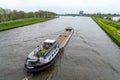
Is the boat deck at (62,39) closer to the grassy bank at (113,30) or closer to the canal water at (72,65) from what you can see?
the canal water at (72,65)

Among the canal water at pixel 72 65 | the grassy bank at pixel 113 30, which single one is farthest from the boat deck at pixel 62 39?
the grassy bank at pixel 113 30

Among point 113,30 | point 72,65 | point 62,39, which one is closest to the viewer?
point 72,65

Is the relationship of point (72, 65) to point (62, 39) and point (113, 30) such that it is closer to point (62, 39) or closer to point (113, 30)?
point (62, 39)

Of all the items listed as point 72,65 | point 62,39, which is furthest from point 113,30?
point 72,65

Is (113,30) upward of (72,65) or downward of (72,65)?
upward

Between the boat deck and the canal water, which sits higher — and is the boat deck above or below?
above

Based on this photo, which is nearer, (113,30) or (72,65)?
(72,65)

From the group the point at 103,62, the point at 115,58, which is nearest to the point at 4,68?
the point at 103,62

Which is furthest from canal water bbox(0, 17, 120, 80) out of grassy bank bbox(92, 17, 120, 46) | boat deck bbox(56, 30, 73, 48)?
grassy bank bbox(92, 17, 120, 46)

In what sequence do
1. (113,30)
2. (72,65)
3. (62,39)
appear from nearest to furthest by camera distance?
1. (72,65)
2. (62,39)
3. (113,30)

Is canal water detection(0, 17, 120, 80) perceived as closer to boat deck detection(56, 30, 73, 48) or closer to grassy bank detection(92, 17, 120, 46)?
→ boat deck detection(56, 30, 73, 48)

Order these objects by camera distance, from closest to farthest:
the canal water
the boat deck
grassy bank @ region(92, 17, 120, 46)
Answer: the canal water < the boat deck < grassy bank @ region(92, 17, 120, 46)
